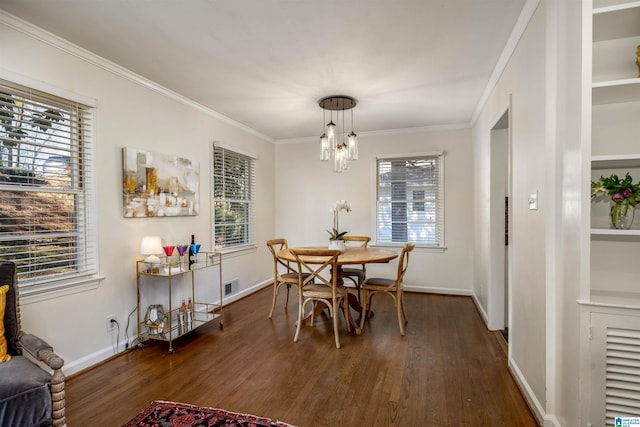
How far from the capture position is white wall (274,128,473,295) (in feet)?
15.5

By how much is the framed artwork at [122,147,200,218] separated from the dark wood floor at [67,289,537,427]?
1.33 metres

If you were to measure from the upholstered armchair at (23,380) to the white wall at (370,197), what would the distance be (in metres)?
3.56

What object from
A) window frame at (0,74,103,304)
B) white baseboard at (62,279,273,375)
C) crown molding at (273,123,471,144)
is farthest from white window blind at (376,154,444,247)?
window frame at (0,74,103,304)

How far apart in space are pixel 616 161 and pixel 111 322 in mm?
3703

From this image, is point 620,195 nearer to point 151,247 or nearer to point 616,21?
point 616,21

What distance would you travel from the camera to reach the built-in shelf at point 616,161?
1337 mm

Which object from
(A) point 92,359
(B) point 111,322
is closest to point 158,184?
(B) point 111,322

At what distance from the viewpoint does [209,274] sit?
156 inches

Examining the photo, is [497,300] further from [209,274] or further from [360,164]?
[209,274]

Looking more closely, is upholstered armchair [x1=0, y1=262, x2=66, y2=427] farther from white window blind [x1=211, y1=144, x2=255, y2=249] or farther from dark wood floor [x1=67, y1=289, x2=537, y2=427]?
white window blind [x1=211, y1=144, x2=255, y2=249]

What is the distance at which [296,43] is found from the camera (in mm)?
2430

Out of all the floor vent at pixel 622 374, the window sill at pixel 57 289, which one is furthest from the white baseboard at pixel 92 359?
the floor vent at pixel 622 374

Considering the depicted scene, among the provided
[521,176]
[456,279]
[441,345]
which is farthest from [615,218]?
[456,279]

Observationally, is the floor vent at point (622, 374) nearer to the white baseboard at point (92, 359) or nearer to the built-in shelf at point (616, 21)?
the built-in shelf at point (616, 21)
